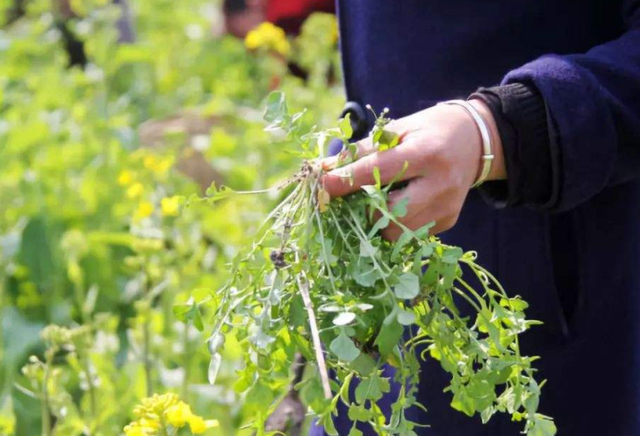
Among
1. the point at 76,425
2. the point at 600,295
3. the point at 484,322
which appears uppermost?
the point at 484,322

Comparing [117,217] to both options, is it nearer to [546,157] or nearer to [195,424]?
[195,424]

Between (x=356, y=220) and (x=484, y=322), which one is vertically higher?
(x=356, y=220)

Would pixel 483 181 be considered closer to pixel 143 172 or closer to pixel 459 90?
pixel 459 90

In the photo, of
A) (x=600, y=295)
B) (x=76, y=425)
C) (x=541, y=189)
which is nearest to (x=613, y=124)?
(x=541, y=189)

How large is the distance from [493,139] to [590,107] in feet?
0.36

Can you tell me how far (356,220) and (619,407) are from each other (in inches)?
20.5

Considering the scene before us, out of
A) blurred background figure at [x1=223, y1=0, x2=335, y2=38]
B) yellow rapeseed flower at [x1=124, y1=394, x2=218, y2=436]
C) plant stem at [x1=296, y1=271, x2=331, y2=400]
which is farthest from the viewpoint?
blurred background figure at [x1=223, y1=0, x2=335, y2=38]

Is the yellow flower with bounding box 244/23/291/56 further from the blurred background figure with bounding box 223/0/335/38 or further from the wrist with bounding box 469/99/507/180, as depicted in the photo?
the wrist with bounding box 469/99/507/180

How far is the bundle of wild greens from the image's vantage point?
1.02 m

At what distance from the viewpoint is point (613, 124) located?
1188mm

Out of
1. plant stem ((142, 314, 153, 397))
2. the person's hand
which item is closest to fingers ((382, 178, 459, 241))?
the person's hand

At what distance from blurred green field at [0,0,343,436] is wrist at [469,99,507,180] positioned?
0.65 ft

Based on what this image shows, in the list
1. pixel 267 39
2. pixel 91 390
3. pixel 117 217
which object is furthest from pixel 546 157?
pixel 267 39

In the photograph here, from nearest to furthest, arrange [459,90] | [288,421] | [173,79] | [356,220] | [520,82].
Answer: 1. [356,220]
2. [520,82]
3. [459,90]
4. [288,421]
5. [173,79]
